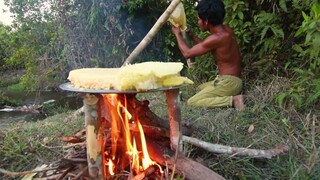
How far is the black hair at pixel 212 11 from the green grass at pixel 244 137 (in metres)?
0.91

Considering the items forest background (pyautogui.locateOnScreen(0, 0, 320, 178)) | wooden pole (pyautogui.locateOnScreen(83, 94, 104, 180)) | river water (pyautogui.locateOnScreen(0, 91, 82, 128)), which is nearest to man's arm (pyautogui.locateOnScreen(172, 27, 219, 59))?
forest background (pyautogui.locateOnScreen(0, 0, 320, 178))

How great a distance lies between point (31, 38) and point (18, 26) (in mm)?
1838

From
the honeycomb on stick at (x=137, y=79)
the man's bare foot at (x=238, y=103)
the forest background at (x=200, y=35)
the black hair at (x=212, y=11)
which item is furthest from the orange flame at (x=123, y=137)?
the black hair at (x=212, y=11)

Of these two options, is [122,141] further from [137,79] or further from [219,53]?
[219,53]

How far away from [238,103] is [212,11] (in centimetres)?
107

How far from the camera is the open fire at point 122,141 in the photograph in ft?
8.02

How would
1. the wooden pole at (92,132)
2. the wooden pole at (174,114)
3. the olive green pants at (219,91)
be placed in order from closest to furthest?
1. the wooden pole at (92,132)
2. the wooden pole at (174,114)
3. the olive green pants at (219,91)

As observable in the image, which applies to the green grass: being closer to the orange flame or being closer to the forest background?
the forest background

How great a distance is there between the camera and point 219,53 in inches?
164

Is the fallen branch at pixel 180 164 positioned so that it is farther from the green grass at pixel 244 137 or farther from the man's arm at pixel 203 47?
the man's arm at pixel 203 47

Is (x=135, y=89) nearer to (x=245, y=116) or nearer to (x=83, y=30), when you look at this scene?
(x=245, y=116)

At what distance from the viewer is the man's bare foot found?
389 cm

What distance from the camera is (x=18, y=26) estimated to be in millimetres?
11234

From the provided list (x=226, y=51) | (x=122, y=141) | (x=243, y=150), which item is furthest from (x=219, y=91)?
(x=122, y=141)
